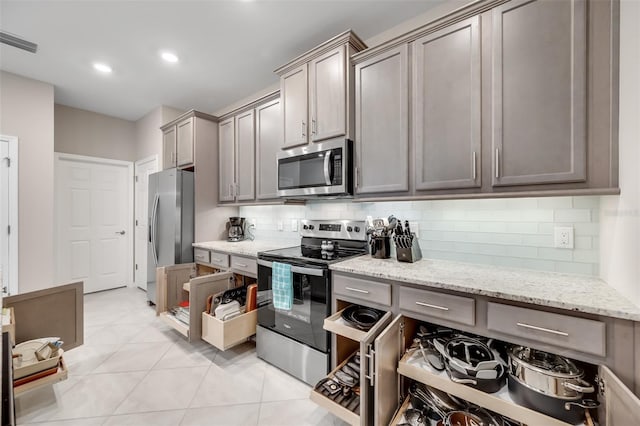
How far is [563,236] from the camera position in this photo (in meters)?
1.46

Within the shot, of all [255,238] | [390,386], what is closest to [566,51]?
[390,386]

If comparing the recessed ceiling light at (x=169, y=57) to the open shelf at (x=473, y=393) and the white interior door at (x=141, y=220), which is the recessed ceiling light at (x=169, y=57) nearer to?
the white interior door at (x=141, y=220)

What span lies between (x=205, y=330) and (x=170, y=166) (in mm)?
2334

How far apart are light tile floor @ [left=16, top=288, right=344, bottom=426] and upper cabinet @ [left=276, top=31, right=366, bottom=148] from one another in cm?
189

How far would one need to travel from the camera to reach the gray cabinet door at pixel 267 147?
8.57 feet

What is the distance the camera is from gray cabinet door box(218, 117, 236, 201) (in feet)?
10.2

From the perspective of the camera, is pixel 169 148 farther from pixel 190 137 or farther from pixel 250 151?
pixel 250 151

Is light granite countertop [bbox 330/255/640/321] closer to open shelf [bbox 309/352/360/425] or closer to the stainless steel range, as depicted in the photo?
the stainless steel range

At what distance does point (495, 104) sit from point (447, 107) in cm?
25

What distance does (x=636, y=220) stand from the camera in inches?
40.8

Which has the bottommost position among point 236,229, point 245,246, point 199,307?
point 199,307

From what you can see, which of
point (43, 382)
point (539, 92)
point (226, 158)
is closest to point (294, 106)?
point (226, 158)

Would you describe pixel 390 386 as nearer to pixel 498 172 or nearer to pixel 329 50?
pixel 498 172

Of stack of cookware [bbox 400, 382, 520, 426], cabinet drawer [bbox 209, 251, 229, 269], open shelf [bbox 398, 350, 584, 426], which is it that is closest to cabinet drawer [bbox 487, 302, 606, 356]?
open shelf [bbox 398, 350, 584, 426]
